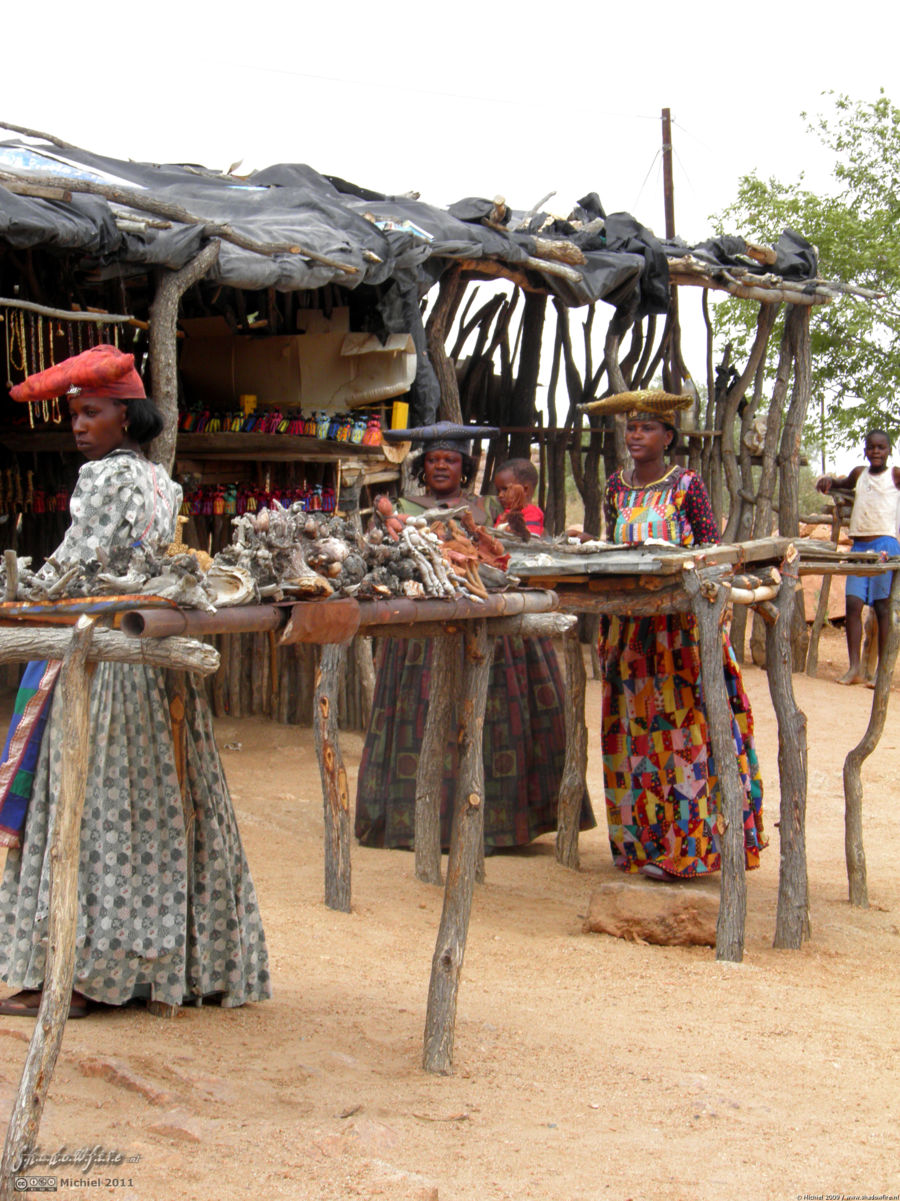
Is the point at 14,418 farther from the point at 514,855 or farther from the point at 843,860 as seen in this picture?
the point at 843,860

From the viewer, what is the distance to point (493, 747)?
248 inches

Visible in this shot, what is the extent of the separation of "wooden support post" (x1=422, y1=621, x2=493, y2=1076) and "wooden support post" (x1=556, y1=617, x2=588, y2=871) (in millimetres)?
2278

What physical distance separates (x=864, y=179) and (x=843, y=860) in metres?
10.9

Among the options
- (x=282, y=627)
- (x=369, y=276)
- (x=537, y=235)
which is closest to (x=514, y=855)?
(x=369, y=276)

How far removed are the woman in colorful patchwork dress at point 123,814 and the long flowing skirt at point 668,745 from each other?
→ 2.63 metres

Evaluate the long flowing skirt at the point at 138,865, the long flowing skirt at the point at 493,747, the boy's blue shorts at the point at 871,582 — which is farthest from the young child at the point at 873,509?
the long flowing skirt at the point at 138,865

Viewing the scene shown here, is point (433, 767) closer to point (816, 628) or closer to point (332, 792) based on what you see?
point (332, 792)

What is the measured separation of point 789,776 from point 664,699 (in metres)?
0.66

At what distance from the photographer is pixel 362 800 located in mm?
6418

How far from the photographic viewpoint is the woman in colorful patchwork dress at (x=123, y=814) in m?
3.50

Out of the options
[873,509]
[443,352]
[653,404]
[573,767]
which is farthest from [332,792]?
[873,509]

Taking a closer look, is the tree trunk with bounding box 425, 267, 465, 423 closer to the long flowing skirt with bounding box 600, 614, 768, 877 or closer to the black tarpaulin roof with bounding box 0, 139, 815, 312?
the black tarpaulin roof with bounding box 0, 139, 815, 312

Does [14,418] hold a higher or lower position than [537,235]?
lower

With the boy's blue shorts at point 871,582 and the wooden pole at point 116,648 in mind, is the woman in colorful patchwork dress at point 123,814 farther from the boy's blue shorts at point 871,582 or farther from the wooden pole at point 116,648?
the boy's blue shorts at point 871,582
